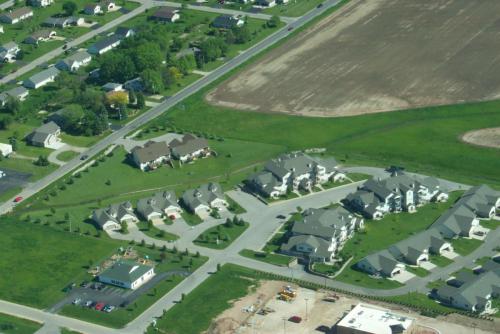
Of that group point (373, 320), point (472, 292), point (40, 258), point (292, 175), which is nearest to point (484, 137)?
point (292, 175)

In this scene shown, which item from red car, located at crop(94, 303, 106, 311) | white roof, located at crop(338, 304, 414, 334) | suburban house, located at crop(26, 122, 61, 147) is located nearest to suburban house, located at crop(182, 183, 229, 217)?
red car, located at crop(94, 303, 106, 311)

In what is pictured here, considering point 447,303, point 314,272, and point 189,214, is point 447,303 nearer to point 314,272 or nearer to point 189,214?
point 314,272

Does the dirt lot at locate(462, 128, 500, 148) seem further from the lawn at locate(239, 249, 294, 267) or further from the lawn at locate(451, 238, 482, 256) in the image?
the lawn at locate(239, 249, 294, 267)

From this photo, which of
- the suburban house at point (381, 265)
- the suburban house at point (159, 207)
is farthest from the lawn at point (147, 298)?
the suburban house at point (381, 265)

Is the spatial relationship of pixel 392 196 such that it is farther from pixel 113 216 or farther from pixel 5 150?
pixel 5 150

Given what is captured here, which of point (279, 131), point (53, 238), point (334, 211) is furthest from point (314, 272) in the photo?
point (279, 131)

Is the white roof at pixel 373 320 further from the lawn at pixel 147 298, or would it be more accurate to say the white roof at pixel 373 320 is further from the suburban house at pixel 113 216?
the suburban house at pixel 113 216
